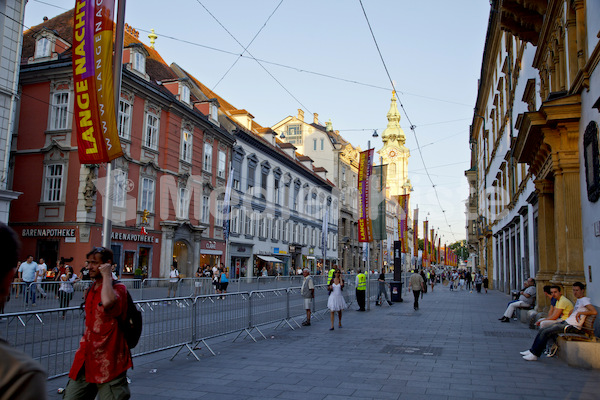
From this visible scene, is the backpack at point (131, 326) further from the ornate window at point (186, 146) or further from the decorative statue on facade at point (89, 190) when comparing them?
the ornate window at point (186, 146)

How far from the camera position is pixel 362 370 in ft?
27.2

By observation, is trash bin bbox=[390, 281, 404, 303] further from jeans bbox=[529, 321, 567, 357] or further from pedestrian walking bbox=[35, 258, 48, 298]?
pedestrian walking bbox=[35, 258, 48, 298]

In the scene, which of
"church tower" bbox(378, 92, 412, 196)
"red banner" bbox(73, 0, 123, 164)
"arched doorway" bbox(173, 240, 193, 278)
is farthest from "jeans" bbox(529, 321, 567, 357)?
"church tower" bbox(378, 92, 412, 196)

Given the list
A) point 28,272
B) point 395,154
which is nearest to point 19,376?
point 28,272

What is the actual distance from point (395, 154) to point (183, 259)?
267 ft

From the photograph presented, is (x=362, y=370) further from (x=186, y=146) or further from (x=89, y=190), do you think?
(x=186, y=146)

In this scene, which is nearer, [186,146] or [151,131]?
[151,131]

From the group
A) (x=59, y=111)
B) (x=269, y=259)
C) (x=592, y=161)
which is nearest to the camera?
(x=592, y=161)

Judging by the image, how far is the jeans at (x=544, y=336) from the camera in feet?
31.3

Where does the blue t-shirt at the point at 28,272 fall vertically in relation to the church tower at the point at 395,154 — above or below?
below

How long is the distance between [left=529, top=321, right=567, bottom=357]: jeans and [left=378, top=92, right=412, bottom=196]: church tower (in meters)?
95.8

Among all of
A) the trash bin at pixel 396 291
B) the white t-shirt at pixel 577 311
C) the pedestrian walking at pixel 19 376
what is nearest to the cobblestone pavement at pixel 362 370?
the white t-shirt at pixel 577 311

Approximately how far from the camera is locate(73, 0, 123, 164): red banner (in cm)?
802

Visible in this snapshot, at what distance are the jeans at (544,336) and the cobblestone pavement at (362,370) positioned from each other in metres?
0.20
